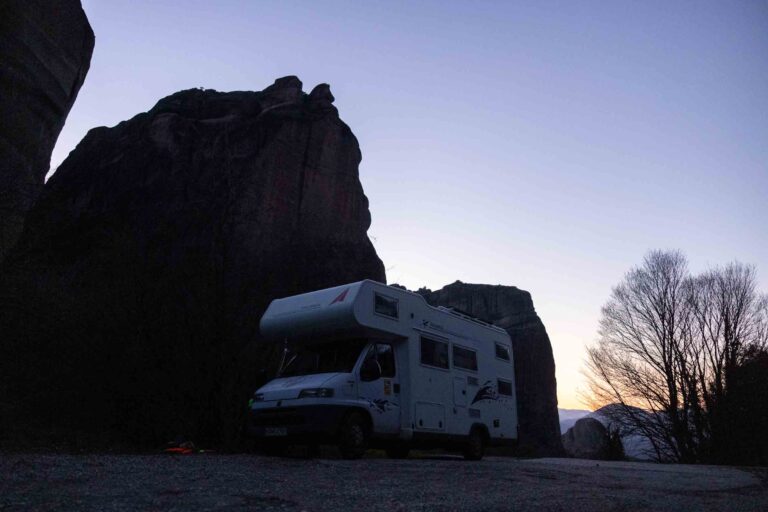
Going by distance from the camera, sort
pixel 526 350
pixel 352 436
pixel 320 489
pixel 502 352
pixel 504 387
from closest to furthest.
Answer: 1. pixel 320 489
2. pixel 352 436
3. pixel 504 387
4. pixel 502 352
5. pixel 526 350

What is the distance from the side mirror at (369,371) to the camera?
1135 centimetres

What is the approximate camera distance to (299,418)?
10.6 m

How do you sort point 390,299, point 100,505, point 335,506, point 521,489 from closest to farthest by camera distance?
point 100,505, point 335,506, point 521,489, point 390,299

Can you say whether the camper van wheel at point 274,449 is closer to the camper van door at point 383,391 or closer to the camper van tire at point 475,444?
the camper van door at point 383,391

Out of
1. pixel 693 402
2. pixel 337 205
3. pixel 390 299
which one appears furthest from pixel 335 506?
pixel 337 205

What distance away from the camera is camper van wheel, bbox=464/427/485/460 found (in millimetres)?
13992

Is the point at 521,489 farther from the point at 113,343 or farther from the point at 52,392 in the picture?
the point at 52,392

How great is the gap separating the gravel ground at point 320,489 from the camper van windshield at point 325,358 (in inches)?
97.1

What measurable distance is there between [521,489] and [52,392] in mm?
12131

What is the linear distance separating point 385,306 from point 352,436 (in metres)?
2.57

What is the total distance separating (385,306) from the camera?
12023mm

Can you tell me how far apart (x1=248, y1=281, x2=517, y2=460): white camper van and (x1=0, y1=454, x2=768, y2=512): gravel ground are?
1.62 meters

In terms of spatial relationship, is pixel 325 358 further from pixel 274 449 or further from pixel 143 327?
pixel 143 327

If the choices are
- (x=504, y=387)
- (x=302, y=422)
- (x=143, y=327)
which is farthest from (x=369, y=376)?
(x=143, y=327)
